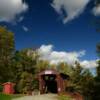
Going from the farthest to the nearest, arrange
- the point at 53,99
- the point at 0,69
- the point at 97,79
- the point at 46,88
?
the point at 0,69 → the point at 46,88 → the point at 97,79 → the point at 53,99

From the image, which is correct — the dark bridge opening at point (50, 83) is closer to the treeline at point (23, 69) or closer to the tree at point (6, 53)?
the treeline at point (23, 69)

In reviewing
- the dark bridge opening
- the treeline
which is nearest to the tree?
the treeline

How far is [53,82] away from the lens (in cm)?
6328

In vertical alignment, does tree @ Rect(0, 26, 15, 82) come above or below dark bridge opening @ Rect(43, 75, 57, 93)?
above

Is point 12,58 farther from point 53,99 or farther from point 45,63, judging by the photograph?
point 53,99

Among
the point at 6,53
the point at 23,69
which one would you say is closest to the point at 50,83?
the point at 23,69

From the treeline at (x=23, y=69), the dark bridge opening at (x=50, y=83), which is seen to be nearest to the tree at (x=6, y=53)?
the treeline at (x=23, y=69)

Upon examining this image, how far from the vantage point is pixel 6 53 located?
82875mm

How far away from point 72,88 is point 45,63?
34781 millimetres

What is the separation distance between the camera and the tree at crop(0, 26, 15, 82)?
3058 inches

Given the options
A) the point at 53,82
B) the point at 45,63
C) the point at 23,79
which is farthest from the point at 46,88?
the point at 45,63

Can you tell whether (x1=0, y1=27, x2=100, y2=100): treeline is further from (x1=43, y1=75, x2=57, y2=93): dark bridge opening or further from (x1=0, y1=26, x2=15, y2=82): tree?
(x1=43, y1=75, x2=57, y2=93): dark bridge opening

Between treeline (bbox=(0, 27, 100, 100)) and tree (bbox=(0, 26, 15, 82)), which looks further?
tree (bbox=(0, 26, 15, 82))

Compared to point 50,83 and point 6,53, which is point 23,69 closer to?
point 6,53
